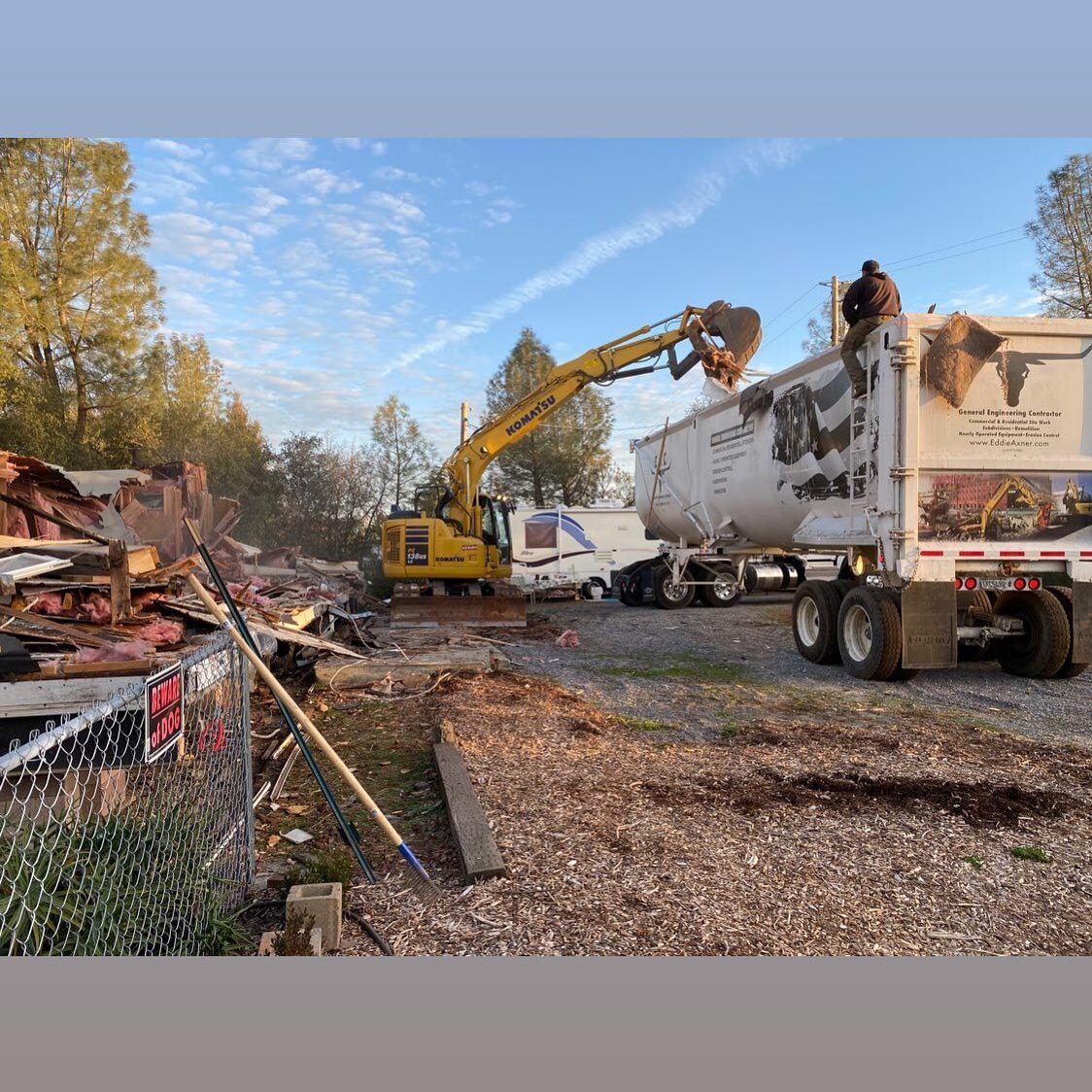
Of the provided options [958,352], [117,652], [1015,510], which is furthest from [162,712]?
[1015,510]

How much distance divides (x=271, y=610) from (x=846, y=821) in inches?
268

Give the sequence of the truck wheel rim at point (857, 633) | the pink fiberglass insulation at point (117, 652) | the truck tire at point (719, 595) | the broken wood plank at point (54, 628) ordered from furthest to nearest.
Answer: the truck tire at point (719, 595), the truck wheel rim at point (857, 633), the broken wood plank at point (54, 628), the pink fiberglass insulation at point (117, 652)

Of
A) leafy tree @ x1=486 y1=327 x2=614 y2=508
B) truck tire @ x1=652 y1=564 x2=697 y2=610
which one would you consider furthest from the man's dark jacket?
leafy tree @ x1=486 y1=327 x2=614 y2=508

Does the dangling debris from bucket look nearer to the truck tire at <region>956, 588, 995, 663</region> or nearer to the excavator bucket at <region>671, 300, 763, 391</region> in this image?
the truck tire at <region>956, 588, 995, 663</region>

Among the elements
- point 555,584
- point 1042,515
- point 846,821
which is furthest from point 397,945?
point 555,584

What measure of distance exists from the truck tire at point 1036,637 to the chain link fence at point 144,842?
26.6 feet

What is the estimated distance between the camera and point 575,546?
72.6 ft

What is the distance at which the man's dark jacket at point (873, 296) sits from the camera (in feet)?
25.1

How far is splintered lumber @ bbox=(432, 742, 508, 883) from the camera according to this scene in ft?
11.4

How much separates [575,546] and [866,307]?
14879 mm

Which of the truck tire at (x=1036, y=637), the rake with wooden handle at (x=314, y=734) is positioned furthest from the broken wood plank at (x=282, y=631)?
the truck tire at (x=1036, y=637)

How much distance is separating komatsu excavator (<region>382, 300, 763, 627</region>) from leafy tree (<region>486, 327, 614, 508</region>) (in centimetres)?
1882

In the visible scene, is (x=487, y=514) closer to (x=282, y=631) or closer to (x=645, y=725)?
(x=282, y=631)

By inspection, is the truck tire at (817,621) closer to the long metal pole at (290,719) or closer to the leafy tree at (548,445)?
the long metal pole at (290,719)
